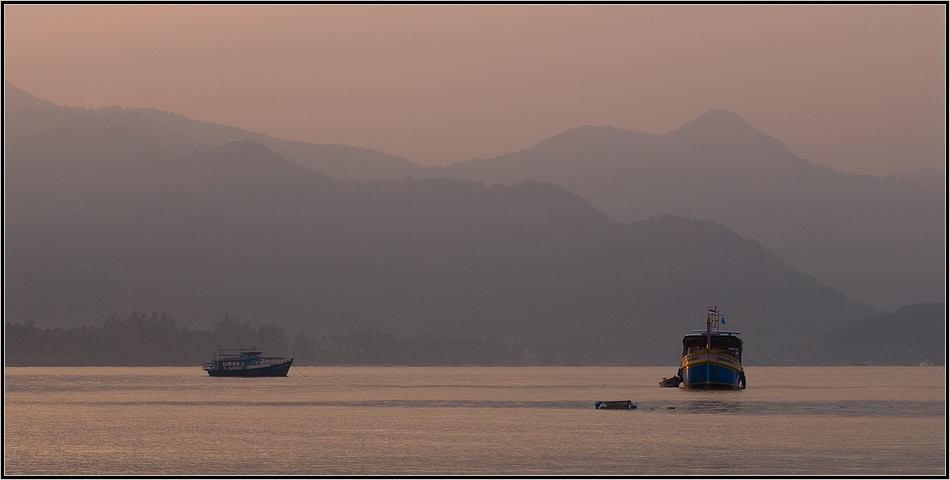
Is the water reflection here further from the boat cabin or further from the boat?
the boat cabin

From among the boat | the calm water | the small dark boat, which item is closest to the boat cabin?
the boat

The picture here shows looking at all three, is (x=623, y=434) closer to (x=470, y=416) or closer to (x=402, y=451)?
(x=402, y=451)

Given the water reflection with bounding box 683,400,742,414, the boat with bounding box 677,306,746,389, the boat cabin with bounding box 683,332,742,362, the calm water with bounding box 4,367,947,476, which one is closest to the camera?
the calm water with bounding box 4,367,947,476

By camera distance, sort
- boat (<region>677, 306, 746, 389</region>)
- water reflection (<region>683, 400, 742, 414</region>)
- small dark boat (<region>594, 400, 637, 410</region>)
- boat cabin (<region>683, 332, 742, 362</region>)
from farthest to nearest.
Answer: boat cabin (<region>683, 332, 742, 362</region>) → boat (<region>677, 306, 746, 389</region>) → small dark boat (<region>594, 400, 637, 410</region>) → water reflection (<region>683, 400, 742, 414</region>)

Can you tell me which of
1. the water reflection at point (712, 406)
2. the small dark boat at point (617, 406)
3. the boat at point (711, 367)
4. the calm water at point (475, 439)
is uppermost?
the boat at point (711, 367)

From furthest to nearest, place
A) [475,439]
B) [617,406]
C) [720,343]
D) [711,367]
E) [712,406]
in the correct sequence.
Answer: [720,343]
[711,367]
[712,406]
[617,406]
[475,439]

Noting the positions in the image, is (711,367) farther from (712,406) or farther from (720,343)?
(712,406)

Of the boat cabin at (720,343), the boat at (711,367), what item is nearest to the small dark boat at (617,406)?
the boat at (711,367)

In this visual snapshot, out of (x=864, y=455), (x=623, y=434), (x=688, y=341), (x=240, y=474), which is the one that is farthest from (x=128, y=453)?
(x=688, y=341)

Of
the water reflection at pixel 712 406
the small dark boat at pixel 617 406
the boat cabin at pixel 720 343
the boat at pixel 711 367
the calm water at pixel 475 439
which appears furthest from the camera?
the boat cabin at pixel 720 343

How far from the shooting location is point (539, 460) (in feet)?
243

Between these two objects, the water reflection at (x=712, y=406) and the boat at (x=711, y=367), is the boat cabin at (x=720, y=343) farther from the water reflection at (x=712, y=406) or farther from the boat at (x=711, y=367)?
the water reflection at (x=712, y=406)

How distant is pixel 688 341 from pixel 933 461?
9614 centimetres

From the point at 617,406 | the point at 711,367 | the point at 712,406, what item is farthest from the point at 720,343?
the point at 617,406
